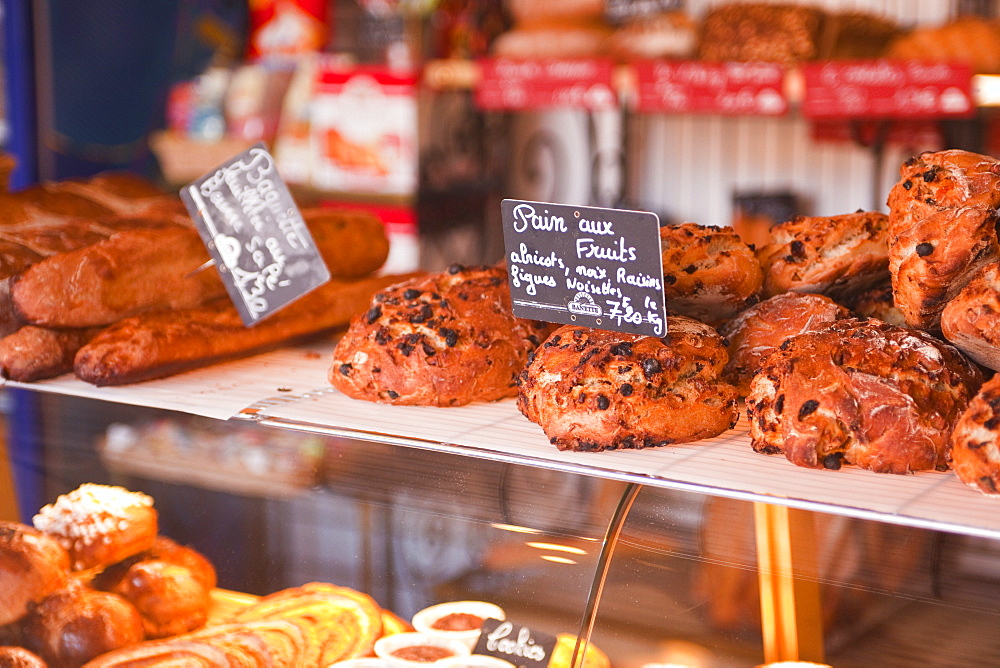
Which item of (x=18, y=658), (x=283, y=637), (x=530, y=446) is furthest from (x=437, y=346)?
(x=18, y=658)

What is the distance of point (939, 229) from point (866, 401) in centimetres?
23

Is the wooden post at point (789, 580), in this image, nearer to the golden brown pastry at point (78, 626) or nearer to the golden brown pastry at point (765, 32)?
the golden brown pastry at point (78, 626)

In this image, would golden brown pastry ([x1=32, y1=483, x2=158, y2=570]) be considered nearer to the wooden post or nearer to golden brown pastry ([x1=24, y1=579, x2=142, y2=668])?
golden brown pastry ([x1=24, y1=579, x2=142, y2=668])

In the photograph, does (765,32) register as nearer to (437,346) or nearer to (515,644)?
(437,346)

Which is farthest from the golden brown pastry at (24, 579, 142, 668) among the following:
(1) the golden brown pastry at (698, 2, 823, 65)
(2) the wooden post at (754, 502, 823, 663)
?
(1) the golden brown pastry at (698, 2, 823, 65)

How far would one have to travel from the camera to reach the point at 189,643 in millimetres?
1402

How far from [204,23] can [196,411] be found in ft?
10.4

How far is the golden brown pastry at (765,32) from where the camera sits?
293 centimetres

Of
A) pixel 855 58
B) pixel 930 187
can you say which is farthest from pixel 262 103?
pixel 930 187

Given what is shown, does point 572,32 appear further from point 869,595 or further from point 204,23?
point 869,595

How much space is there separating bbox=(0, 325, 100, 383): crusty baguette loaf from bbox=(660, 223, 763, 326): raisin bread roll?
0.94 metres

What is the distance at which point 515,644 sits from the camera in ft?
4.02

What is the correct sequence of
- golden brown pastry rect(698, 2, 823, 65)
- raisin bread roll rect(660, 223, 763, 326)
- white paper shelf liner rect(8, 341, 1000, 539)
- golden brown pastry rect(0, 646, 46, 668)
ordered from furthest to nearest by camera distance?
golden brown pastry rect(698, 2, 823, 65), golden brown pastry rect(0, 646, 46, 668), raisin bread roll rect(660, 223, 763, 326), white paper shelf liner rect(8, 341, 1000, 539)

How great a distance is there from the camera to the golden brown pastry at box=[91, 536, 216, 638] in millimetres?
1443
